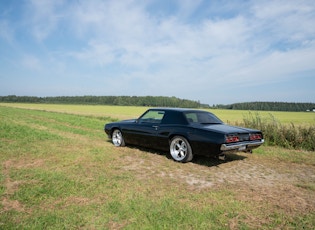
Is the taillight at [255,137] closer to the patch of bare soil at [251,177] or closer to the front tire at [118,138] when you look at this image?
the patch of bare soil at [251,177]

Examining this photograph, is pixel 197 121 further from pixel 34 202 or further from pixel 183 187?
pixel 34 202

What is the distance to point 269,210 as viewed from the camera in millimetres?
3361

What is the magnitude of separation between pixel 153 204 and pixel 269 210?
1629 mm

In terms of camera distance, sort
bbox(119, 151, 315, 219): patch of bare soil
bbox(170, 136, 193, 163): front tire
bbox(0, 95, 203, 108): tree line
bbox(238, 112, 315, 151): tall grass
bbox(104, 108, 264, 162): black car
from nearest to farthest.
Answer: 1. bbox(119, 151, 315, 219): patch of bare soil
2. bbox(104, 108, 264, 162): black car
3. bbox(170, 136, 193, 163): front tire
4. bbox(238, 112, 315, 151): tall grass
5. bbox(0, 95, 203, 108): tree line

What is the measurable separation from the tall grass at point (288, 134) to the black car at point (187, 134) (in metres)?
3.70

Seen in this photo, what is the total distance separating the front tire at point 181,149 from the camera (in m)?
5.92

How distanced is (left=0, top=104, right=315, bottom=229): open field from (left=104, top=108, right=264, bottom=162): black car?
1.40 ft

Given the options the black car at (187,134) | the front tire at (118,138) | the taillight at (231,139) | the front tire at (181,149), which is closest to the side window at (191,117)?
the black car at (187,134)

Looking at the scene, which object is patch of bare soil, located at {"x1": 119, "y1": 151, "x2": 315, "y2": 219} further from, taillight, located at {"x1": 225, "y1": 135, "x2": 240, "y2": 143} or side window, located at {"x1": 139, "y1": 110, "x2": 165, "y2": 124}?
side window, located at {"x1": 139, "y1": 110, "x2": 165, "y2": 124}

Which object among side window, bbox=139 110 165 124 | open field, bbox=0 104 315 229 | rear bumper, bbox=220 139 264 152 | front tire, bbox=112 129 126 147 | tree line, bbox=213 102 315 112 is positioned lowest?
open field, bbox=0 104 315 229

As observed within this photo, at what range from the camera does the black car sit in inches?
213

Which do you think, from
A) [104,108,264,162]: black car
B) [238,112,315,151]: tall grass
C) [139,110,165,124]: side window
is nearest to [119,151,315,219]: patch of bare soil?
[104,108,264,162]: black car

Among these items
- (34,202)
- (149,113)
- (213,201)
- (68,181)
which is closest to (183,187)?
(213,201)

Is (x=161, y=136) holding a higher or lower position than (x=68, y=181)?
higher
